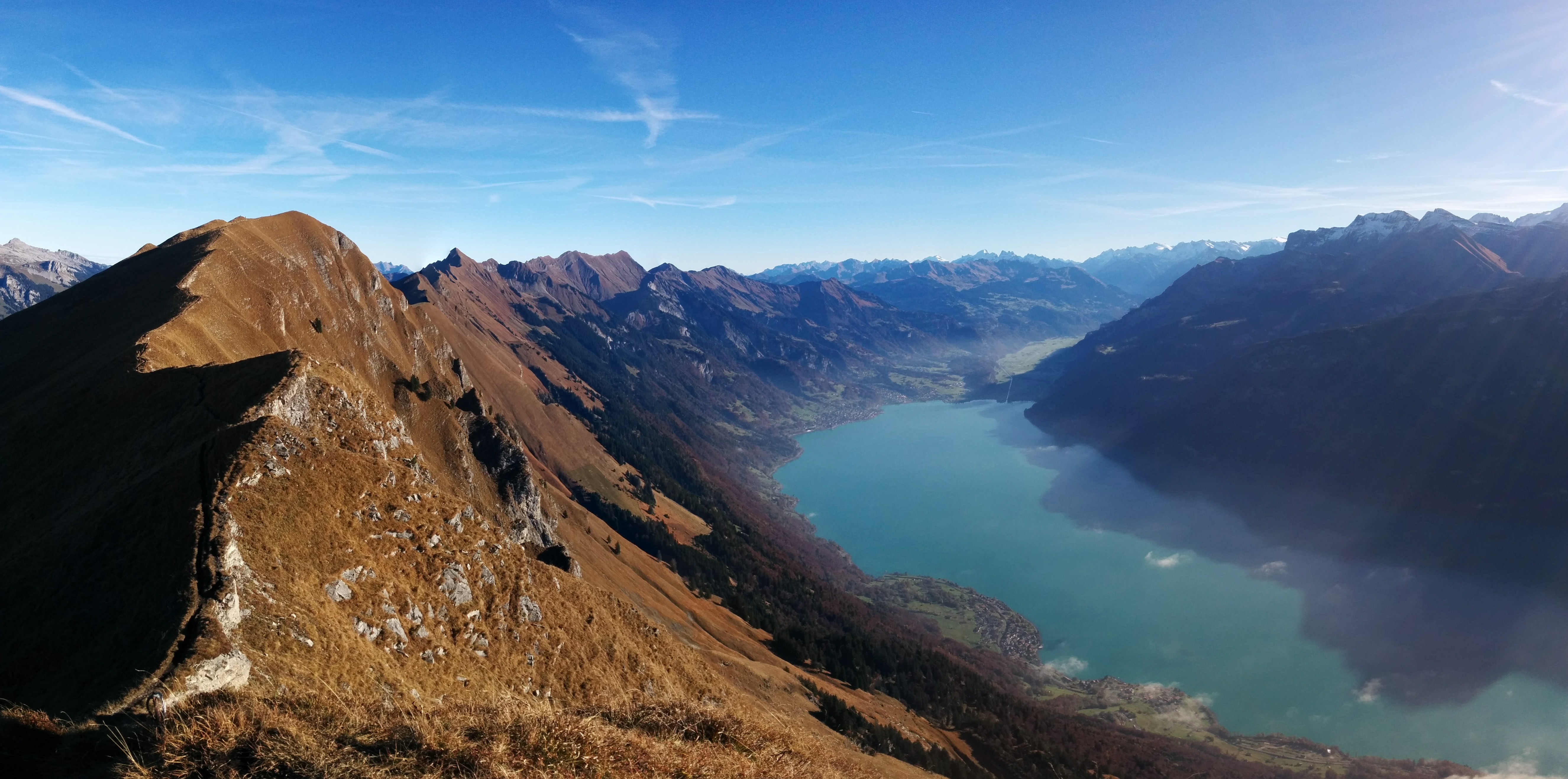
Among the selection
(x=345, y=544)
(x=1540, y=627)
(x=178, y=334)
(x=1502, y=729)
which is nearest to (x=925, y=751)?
(x=345, y=544)

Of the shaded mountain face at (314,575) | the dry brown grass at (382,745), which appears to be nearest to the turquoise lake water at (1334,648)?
the shaded mountain face at (314,575)

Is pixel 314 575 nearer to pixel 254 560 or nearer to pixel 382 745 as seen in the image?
pixel 254 560

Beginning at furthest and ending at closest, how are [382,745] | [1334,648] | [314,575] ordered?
1. [1334,648]
2. [314,575]
3. [382,745]

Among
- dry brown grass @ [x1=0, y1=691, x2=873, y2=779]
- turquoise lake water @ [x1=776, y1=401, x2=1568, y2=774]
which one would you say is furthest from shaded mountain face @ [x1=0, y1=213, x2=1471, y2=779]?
turquoise lake water @ [x1=776, y1=401, x2=1568, y2=774]

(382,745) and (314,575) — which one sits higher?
(382,745)

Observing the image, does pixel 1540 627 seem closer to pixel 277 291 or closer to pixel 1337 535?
pixel 1337 535

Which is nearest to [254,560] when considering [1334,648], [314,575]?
[314,575]

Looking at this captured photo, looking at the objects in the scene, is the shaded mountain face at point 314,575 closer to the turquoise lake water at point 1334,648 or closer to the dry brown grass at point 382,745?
the dry brown grass at point 382,745
